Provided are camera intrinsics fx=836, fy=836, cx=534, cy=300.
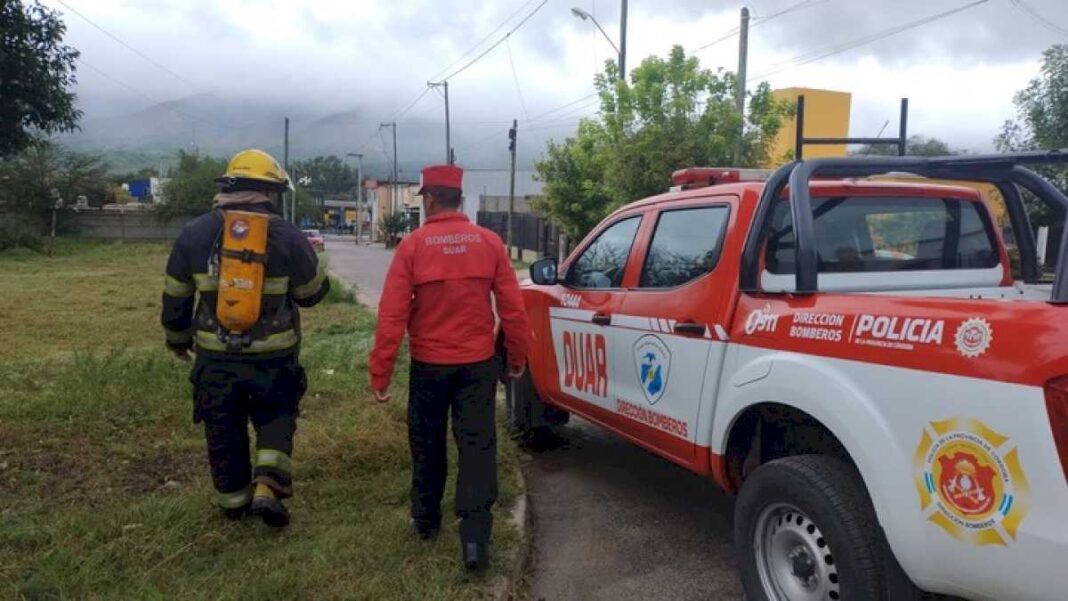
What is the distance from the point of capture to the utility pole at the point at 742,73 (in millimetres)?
14708

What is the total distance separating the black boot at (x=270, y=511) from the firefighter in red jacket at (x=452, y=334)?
2.24 ft

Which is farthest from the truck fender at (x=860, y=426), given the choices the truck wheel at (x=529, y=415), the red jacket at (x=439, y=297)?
the truck wheel at (x=529, y=415)

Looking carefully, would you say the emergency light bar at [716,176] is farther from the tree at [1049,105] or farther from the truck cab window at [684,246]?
the tree at [1049,105]

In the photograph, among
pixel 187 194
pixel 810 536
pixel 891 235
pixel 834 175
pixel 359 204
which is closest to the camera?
pixel 810 536

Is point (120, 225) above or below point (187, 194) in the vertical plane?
below

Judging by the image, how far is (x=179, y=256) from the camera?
3.83m

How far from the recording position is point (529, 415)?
580cm

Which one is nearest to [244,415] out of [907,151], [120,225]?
[907,151]

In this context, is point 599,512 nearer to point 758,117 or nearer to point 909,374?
point 909,374

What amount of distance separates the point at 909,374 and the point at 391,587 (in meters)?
2.18

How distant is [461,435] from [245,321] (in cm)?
111

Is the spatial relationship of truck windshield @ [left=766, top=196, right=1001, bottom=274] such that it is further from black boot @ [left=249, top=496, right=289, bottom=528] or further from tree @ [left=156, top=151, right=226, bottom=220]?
tree @ [left=156, top=151, right=226, bottom=220]

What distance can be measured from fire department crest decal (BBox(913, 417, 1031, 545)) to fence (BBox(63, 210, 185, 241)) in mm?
49327

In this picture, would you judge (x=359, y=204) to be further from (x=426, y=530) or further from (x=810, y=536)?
(x=810, y=536)
